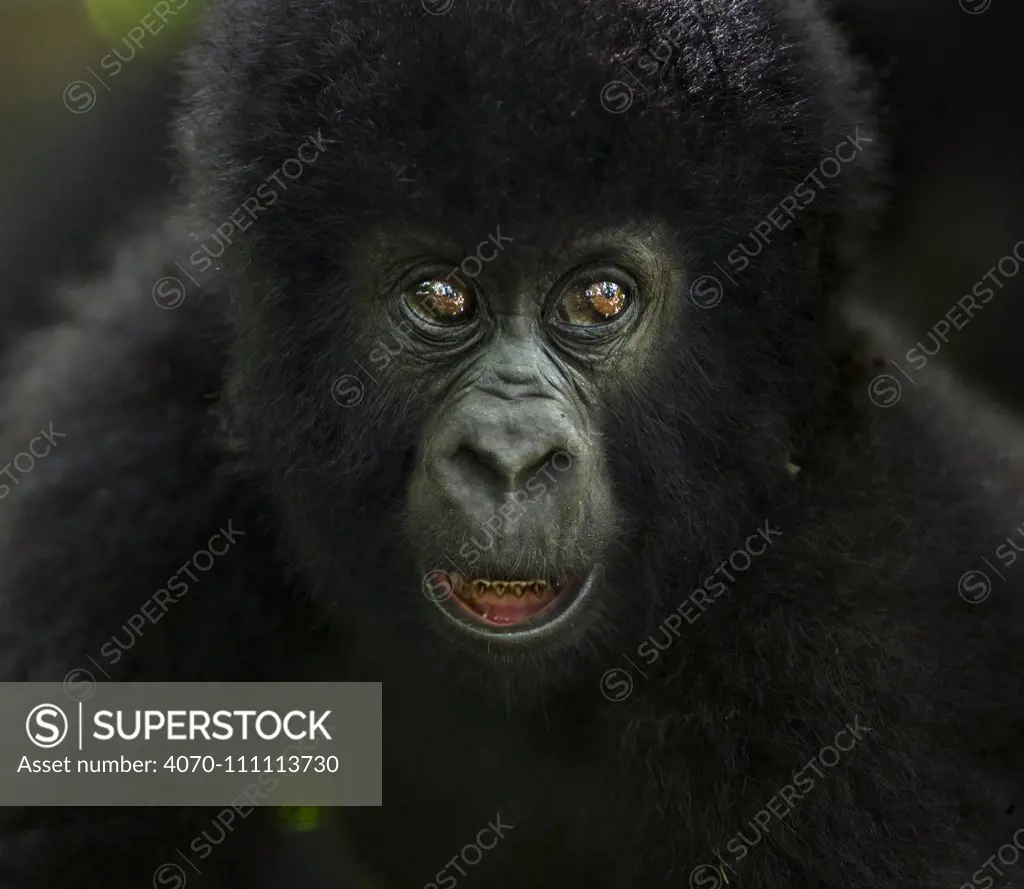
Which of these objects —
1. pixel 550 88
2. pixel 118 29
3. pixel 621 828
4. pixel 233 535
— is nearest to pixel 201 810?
pixel 233 535

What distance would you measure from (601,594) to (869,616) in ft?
2.22

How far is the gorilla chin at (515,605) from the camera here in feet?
9.66

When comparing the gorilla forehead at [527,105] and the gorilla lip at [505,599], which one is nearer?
the gorilla forehead at [527,105]

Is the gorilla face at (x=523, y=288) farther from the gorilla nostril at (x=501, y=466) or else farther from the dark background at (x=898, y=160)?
the dark background at (x=898, y=160)

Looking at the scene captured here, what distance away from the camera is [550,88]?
8.91 ft

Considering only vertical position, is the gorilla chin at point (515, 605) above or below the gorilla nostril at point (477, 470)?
below

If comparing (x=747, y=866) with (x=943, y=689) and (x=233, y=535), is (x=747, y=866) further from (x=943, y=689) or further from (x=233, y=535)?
(x=233, y=535)

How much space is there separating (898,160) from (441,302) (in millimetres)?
1843

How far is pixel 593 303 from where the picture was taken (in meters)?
2.99

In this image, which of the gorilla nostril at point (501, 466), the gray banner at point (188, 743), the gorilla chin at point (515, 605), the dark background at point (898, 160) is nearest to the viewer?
the gorilla nostril at point (501, 466)

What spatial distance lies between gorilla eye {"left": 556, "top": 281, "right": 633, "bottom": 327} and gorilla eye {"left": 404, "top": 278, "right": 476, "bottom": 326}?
0.73 ft

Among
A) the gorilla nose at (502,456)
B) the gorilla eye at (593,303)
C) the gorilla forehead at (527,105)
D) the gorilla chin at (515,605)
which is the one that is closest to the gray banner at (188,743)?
the gorilla chin at (515,605)

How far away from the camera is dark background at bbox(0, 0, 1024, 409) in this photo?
430 cm

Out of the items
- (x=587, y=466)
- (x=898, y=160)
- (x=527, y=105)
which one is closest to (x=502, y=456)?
(x=587, y=466)
